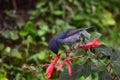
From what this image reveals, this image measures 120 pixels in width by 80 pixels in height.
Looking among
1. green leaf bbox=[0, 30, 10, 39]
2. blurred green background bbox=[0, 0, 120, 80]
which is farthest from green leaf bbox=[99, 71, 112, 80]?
green leaf bbox=[0, 30, 10, 39]

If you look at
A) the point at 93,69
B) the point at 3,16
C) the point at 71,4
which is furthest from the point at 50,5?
the point at 93,69

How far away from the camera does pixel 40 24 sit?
3.37 metres

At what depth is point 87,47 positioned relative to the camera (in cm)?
164

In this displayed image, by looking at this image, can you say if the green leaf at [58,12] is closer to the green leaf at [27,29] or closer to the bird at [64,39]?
the green leaf at [27,29]

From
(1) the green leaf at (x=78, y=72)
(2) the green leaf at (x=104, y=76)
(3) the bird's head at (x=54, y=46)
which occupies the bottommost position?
(2) the green leaf at (x=104, y=76)

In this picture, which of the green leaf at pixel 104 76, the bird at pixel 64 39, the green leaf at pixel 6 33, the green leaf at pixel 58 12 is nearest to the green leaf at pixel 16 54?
the green leaf at pixel 6 33

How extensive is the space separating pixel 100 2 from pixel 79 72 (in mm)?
2160

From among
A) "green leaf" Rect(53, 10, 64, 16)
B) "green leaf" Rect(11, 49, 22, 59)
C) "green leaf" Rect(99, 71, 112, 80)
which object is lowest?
"green leaf" Rect(99, 71, 112, 80)

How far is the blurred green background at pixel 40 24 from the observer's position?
2.95 meters

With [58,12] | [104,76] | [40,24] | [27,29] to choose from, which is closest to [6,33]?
[27,29]

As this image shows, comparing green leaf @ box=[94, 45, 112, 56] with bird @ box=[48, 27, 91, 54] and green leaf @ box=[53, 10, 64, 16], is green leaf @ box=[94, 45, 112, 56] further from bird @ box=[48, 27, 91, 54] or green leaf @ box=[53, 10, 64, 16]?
green leaf @ box=[53, 10, 64, 16]

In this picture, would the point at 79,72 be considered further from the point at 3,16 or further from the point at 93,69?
the point at 3,16

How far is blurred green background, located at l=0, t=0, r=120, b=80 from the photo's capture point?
295 cm

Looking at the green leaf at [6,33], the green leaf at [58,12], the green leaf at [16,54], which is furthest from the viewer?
the green leaf at [58,12]
